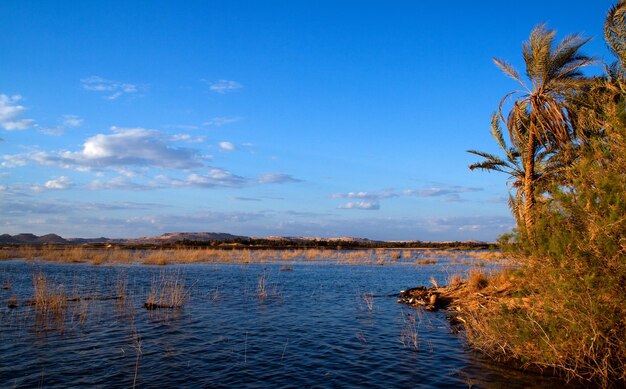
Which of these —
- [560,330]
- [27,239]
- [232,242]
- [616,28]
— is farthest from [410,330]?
[27,239]

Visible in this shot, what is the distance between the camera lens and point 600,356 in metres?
9.47

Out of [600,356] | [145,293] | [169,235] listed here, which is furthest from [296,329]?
[169,235]

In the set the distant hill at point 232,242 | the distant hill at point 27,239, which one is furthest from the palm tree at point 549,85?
the distant hill at point 27,239

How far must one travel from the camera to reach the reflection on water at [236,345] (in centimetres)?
1019

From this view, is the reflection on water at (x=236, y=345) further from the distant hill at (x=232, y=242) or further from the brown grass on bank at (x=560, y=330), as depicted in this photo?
the distant hill at (x=232, y=242)

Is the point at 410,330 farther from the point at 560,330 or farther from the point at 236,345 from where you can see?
the point at 560,330

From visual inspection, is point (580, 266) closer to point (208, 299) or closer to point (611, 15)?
point (611, 15)

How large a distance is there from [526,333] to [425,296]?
11212mm

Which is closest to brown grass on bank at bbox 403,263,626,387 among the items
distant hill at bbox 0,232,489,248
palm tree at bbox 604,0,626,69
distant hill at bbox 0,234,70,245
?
palm tree at bbox 604,0,626,69

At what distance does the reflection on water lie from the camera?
10188 millimetres

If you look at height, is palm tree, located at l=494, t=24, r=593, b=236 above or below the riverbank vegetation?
above

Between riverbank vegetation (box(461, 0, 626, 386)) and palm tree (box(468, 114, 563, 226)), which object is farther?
palm tree (box(468, 114, 563, 226))

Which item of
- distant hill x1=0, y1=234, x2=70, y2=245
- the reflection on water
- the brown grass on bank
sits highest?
distant hill x1=0, y1=234, x2=70, y2=245

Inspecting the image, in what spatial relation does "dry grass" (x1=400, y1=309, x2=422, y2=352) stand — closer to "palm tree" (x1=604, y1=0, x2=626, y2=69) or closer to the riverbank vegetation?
the riverbank vegetation
